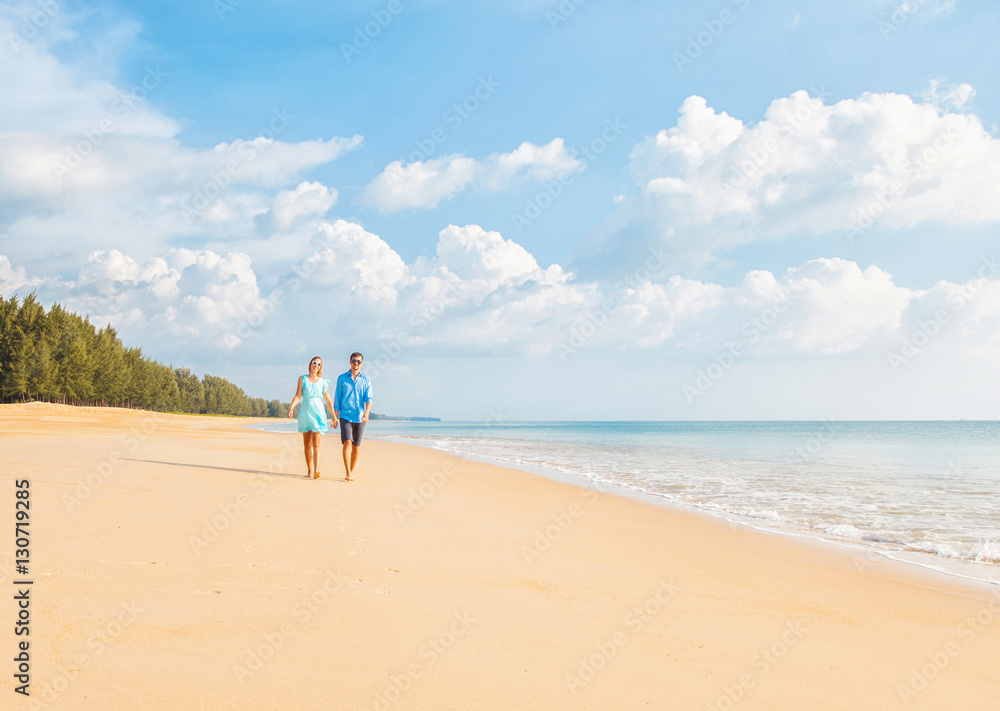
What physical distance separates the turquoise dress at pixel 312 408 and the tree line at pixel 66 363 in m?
57.6

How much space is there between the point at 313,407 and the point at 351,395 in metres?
0.75

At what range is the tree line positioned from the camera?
2040 inches

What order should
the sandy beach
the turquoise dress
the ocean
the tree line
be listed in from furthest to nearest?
the tree line → the turquoise dress → the ocean → the sandy beach

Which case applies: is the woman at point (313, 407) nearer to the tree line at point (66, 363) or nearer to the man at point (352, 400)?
the man at point (352, 400)

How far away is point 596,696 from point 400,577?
2.10 meters

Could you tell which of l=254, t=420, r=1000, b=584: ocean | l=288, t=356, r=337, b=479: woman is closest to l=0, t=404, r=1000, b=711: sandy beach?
l=254, t=420, r=1000, b=584: ocean

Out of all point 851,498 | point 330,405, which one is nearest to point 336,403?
point 330,405

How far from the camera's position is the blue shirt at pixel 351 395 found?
35.0 ft

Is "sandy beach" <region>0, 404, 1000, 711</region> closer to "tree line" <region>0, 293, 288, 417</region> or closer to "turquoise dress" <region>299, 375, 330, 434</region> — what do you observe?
"turquoise dress" <region>299, 375, 330, 434</region>

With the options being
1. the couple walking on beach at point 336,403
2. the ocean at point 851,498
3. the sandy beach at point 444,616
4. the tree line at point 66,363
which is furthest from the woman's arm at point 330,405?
the tree line at point 66,363

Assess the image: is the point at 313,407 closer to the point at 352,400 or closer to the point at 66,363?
the point at 352,400

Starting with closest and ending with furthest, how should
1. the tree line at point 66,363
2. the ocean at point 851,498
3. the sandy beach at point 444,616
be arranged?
1. the sandy beach at point 444,616
2. the ocean at point 851,498
3. the tree line at point 66,363

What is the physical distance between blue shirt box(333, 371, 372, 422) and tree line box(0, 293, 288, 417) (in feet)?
190

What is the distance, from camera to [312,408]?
34.8 ft
